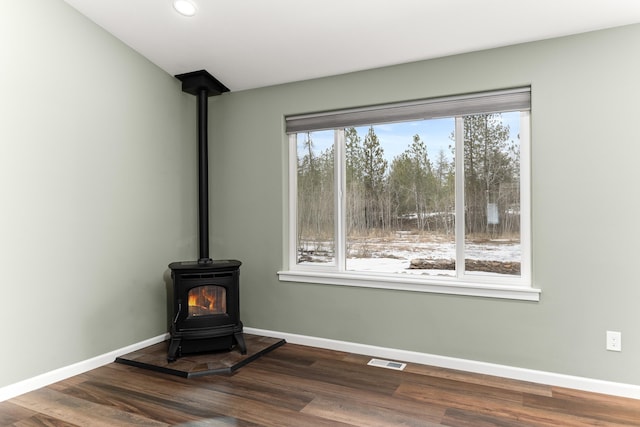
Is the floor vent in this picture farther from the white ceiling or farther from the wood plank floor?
the white ceiling

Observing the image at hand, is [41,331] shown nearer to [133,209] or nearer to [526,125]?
[133,209]

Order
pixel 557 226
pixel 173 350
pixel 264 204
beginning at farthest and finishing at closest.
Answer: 1. pixel 264 204
2. pixel 173 350
3. pixel 557 226

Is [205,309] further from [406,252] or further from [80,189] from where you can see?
[406,252]

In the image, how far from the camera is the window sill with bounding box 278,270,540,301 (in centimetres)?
286

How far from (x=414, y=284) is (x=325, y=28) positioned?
6.40 feet

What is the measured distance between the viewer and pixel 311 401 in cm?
253

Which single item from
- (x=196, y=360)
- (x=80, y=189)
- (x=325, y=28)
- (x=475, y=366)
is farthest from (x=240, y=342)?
(x=325, y=28)

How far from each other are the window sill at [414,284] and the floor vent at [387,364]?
1.80 ft

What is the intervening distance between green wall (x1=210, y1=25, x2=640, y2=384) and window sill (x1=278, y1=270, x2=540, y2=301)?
0.05m

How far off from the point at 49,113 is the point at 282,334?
2423 mm

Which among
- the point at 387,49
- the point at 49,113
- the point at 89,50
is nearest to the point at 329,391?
the point at 387,49

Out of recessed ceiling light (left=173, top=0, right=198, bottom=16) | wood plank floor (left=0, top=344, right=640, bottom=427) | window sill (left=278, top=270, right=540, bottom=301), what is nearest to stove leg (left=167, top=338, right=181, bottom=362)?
wood plank floor (left=0, top=344, right=640, bottom=427)

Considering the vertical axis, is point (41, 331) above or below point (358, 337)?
above

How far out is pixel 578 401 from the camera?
2521mm
